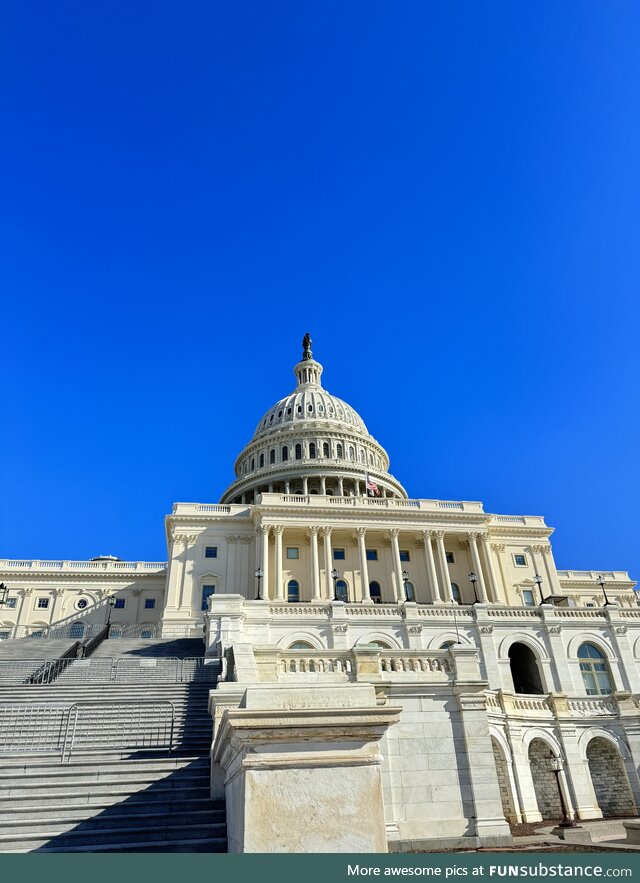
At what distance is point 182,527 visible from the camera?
6166 cm

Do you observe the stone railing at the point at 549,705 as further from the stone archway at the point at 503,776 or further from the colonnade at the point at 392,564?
the colonnade at the point at 392,564

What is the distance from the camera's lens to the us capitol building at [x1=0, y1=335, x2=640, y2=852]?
212 inches

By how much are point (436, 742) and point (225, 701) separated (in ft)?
16.2

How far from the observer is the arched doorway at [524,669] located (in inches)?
1549

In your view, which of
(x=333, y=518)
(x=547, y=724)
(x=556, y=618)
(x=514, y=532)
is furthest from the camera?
(x=514, y=532)

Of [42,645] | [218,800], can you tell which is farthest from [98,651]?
[218,800]

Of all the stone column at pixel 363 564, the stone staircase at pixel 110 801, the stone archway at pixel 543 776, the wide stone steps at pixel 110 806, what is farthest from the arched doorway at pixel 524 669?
the wide stone steps at pixel 110 806

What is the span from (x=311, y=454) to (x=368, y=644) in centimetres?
7025

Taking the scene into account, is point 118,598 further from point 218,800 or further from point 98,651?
point 218,800

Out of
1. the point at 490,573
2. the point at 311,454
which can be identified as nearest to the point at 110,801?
the point at 490,573

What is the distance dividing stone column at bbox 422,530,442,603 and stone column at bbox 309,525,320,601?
1131 centimetres

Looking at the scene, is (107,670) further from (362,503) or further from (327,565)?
(362,503)

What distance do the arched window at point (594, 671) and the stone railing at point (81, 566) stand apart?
47.7m

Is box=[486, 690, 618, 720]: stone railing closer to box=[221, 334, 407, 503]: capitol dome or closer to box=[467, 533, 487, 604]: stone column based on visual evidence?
box=[467, 533, 487, 604]: stone column
